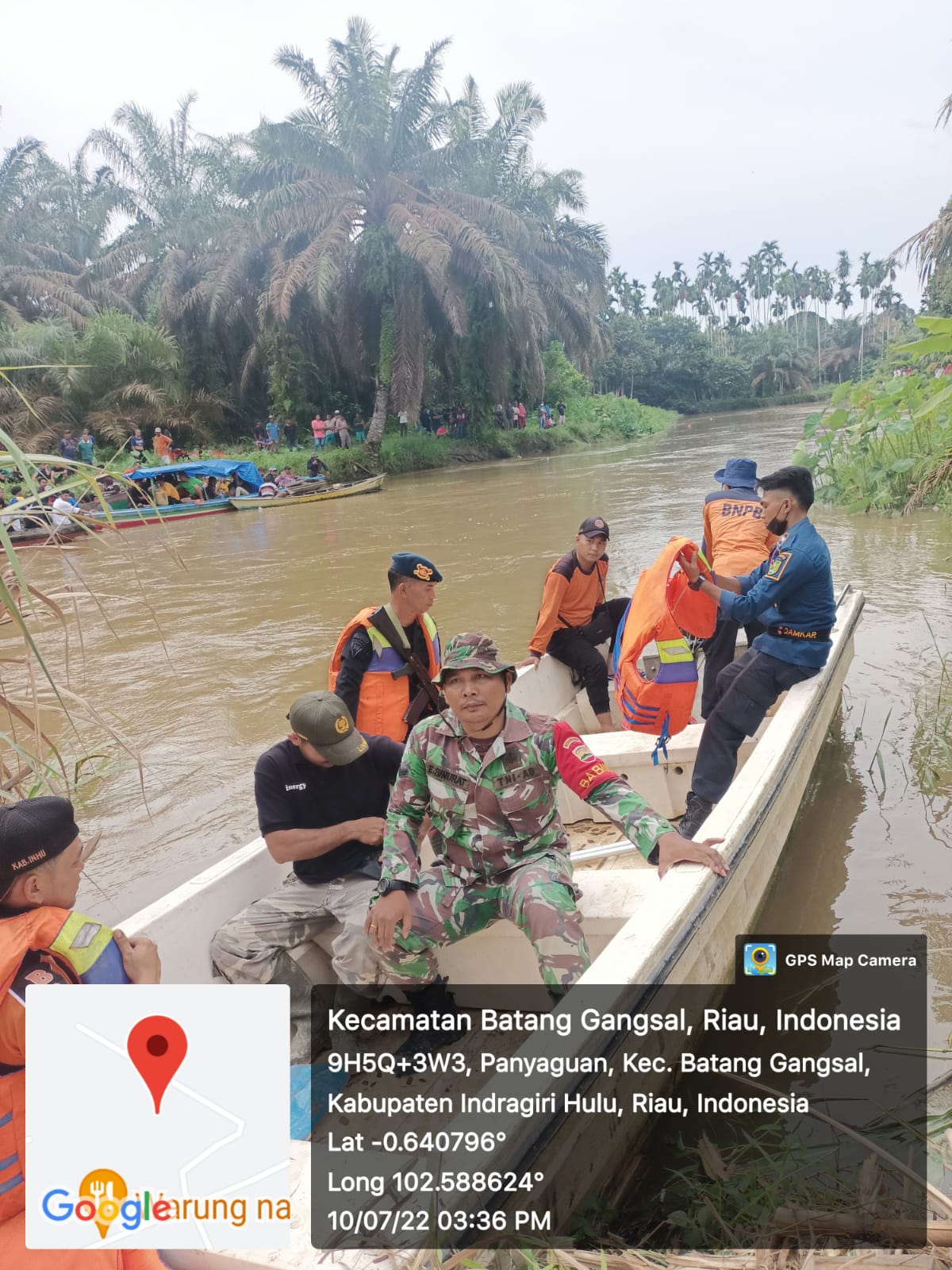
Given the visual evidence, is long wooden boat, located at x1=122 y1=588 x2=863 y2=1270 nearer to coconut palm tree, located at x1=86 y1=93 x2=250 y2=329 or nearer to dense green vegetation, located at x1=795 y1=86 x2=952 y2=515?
dense green vegetation, located at x1=795 y1=86 x2=952 y2=515

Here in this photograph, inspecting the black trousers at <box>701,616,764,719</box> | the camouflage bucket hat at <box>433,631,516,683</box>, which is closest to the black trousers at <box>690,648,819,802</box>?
the black trousers at <box>701,616,764,719</box>

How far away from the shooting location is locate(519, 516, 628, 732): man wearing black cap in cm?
538

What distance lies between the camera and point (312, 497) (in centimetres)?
2159

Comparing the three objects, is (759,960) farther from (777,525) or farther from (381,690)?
(777,525)

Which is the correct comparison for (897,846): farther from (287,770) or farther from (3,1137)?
(3,1137)

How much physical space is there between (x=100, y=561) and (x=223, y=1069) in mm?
15166

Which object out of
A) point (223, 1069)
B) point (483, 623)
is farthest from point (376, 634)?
point (483, 623)

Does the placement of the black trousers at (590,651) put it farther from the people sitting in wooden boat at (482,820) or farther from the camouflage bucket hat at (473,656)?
the camouflage bucket hat at (473,656)

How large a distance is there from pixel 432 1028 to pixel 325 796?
2.80ft

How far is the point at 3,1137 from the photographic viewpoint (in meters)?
1.73

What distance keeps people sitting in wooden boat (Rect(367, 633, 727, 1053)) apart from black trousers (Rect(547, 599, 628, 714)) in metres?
2.62

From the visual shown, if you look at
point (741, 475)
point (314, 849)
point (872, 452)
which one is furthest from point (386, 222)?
point (314, 849)

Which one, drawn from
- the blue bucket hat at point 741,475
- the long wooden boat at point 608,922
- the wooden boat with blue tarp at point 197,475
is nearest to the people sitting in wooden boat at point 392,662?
the long wooden boat at point 608,922

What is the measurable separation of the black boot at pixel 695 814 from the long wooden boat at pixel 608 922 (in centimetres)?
24
